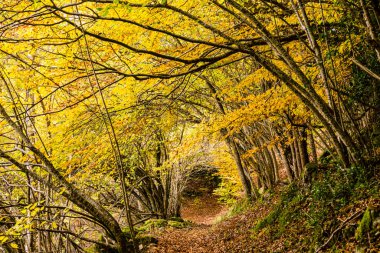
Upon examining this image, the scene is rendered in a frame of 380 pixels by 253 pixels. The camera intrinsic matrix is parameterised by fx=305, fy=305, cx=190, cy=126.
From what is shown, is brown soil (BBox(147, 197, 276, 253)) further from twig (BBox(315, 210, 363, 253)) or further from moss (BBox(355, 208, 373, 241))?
moss (BBox(355, 208, 373, 241))

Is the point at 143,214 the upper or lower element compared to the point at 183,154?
lower

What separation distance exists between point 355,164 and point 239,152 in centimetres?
808

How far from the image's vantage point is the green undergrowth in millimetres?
3527

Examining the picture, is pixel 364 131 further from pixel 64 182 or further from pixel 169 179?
pixel 169 179

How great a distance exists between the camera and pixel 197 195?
84.9 ft

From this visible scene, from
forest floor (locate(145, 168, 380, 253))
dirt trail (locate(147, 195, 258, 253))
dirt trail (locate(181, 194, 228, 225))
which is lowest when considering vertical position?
dirt trail (locate(181, 194, 228, 225))

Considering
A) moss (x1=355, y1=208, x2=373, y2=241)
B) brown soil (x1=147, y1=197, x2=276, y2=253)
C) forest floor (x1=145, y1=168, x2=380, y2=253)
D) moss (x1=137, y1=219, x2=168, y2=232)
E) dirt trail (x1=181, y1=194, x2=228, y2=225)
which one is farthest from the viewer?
dirt trail (x1=181, y1=194, x2=228, y2=225)

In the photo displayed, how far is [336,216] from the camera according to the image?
4391 mm

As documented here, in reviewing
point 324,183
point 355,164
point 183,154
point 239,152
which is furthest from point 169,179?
point 355,164

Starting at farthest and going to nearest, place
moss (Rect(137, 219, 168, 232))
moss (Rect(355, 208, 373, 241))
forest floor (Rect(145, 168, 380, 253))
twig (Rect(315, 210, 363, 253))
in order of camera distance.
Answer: moss (Rect(137, 219, 168, 232)) → twig (Rect(315, 210, 363, 253)) → forest floor (Rect(145, 168, 380, 253)) → moss (Rect(355, 208, 373, 241))

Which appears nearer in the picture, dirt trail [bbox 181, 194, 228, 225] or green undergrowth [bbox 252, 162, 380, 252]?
green undergrowth [bbox 252, 162, 380, 252]

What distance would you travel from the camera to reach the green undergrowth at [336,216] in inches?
139

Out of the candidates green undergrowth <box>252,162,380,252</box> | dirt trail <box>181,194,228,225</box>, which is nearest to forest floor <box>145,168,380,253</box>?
green undergrowth <box>252,162,380,252</box>

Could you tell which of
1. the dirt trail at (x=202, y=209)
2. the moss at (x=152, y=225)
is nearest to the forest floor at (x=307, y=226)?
the moss at (x=152, y=225)
